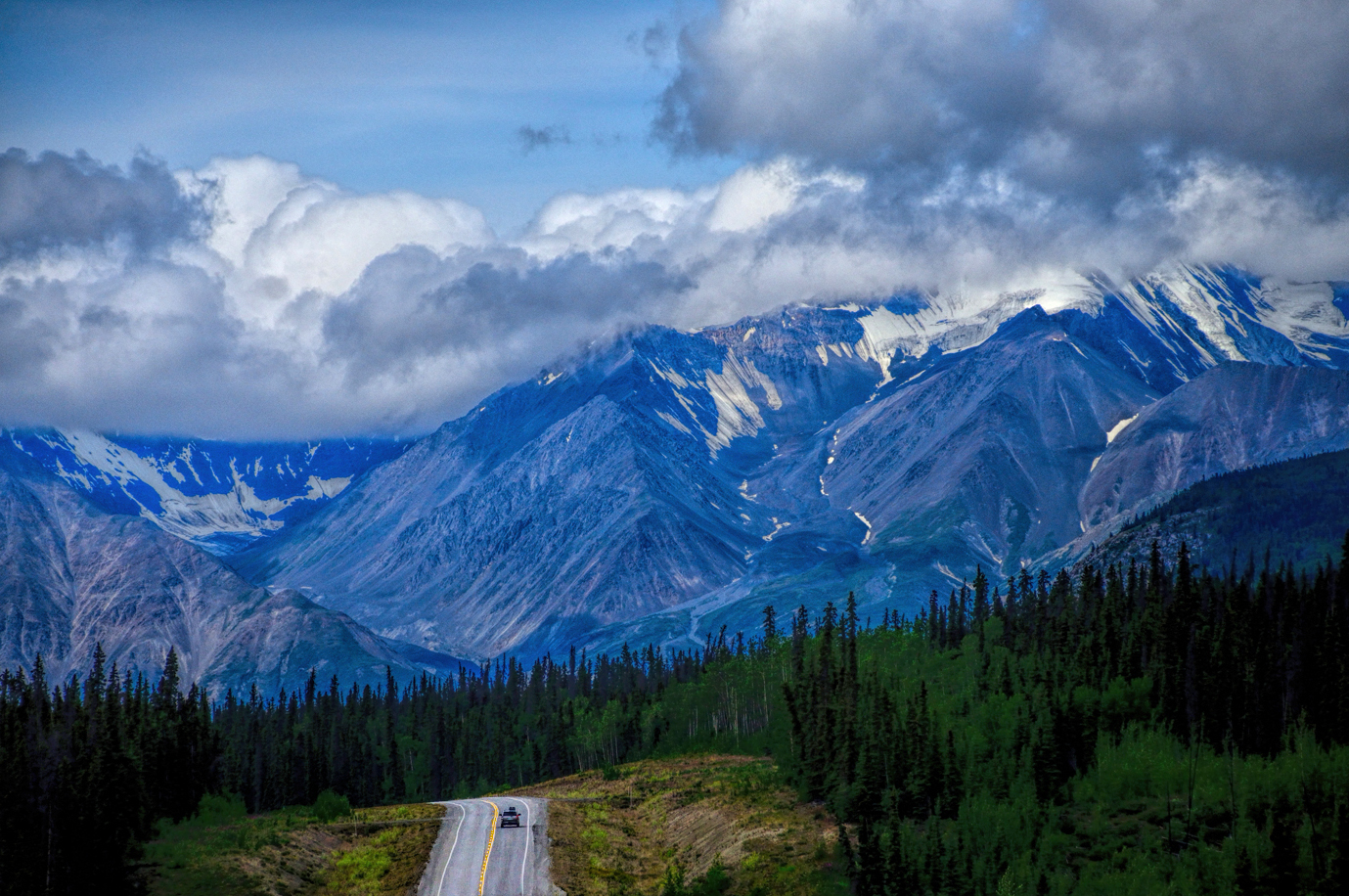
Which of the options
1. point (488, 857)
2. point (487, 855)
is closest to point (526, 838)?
point (487, 855)

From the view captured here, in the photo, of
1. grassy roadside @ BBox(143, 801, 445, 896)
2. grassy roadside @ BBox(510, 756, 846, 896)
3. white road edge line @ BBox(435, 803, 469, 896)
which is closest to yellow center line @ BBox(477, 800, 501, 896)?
white road edge line @ BBox(435, 803, 469, 896)

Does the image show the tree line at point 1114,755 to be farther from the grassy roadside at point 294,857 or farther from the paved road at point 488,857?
the grassy roadside at point 294,857

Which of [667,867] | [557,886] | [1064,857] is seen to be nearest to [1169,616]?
[1064,857]

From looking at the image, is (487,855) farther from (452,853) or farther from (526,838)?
(526,838)

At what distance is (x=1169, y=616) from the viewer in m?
109

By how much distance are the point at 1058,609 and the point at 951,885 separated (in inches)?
3265

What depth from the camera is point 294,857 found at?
84875 mm

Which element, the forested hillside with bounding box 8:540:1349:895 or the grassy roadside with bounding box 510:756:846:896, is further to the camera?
the grassy roadside with bounding box 510:756:846:896

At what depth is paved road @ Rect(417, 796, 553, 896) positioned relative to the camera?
261 ft

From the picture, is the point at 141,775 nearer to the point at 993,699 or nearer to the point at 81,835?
the point at 81,835

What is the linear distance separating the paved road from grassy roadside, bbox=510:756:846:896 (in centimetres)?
120

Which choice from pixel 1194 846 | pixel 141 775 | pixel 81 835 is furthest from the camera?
pixel 141 775

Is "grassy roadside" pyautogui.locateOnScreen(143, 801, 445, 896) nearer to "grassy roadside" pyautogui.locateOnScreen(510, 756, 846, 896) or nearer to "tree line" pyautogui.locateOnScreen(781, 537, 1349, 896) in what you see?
"grassy roadside" pyautogui.locateOnScreen(510, 756, 846, 896)

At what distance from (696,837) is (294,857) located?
83.9 feet
